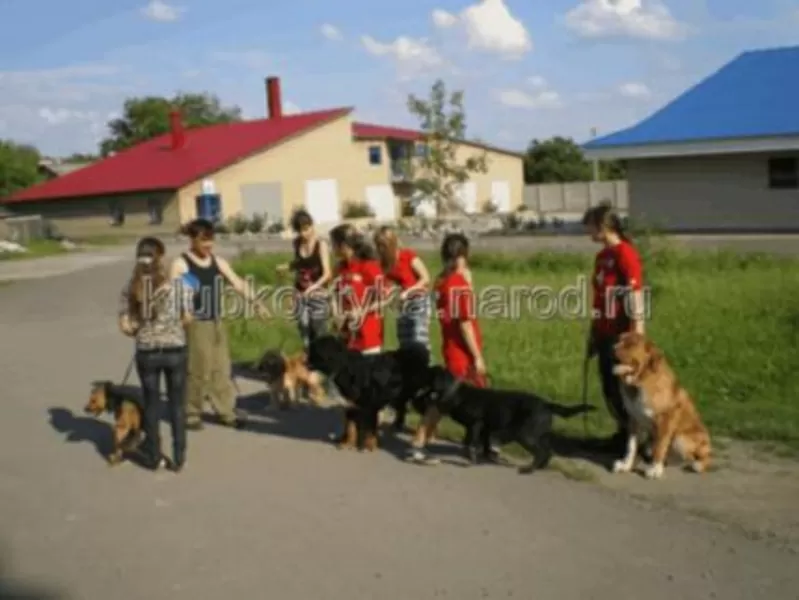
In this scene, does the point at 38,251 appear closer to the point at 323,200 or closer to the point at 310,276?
the point at 323,200

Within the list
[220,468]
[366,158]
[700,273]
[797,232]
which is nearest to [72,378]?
[220,468]

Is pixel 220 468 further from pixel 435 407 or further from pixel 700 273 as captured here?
pixel 700 273

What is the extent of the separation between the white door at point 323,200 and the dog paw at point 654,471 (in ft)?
167

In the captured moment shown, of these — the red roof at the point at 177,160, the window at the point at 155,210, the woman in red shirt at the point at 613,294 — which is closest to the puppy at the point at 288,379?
the woman in red shirt at the point at 613,294

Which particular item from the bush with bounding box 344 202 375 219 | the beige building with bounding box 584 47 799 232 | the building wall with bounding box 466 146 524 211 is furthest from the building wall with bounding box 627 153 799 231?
the building wall with bounding box 466 146 524 211

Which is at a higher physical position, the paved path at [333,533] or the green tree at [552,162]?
the green tree at [552,162]

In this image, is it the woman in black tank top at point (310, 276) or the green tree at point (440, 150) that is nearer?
the woman in black tank top at point (310, 276)

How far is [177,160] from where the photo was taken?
57.4 meters

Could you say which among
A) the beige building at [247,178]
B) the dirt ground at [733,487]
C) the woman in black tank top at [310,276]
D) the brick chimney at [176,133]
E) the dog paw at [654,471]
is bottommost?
the dirt ground at [733,487]

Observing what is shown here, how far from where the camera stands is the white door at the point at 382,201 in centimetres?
6103

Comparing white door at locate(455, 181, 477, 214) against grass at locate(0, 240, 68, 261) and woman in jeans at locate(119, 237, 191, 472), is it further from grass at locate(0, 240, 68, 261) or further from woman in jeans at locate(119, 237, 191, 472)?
woman in jeans at locate(119, 237, 191, 472)

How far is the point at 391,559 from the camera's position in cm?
582

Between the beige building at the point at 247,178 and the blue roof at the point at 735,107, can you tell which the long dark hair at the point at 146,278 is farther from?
the beige building at the point at 247,178

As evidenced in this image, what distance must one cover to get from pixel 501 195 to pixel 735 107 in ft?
93.4
